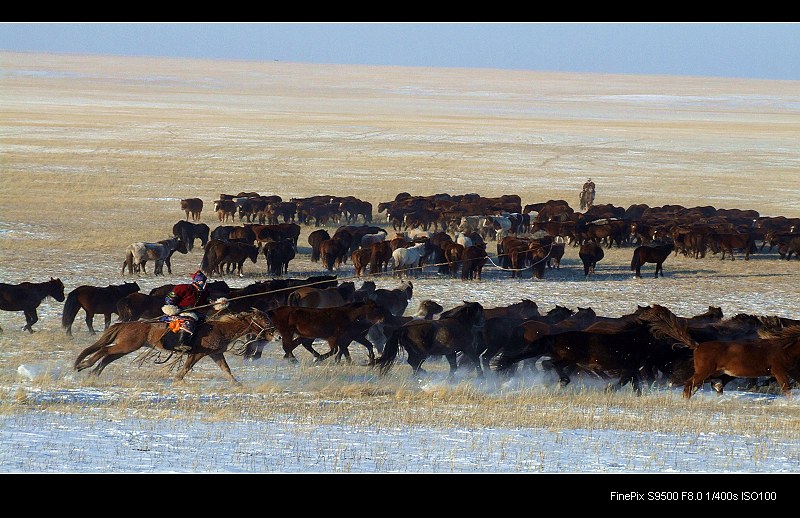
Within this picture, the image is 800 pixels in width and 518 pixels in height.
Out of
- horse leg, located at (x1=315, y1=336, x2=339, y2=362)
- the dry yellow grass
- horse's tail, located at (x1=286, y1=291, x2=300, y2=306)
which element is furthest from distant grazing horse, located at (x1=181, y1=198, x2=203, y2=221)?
horse leg, located at (x1=315, y1=336, x2=339, y2=362)

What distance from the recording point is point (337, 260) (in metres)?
22.0

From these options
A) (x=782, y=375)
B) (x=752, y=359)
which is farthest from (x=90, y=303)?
(x=782, y=375)

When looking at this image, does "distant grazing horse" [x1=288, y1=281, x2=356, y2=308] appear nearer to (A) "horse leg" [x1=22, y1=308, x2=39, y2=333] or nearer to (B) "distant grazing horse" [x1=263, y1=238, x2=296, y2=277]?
(A) "horse leg" [x1=22, y1=308, x2=39, y2=333]

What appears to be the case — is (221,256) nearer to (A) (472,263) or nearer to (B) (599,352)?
(A) (472,263)

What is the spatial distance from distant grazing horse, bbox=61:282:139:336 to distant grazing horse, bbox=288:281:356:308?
8.29 ft

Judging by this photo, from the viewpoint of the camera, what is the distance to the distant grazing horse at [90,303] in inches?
559

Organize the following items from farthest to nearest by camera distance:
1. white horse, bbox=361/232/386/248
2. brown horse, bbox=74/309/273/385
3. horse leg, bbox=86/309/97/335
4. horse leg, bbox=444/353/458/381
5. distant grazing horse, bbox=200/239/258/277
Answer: white horse, bbox=361/232/386/248 → distant grazing horse, bbox=200/239/258/277 → horse leg, bbox=86/309/97/335 → horse leg, bbox=444/353/458/381 → brown horse, bbox=74/309/273/385

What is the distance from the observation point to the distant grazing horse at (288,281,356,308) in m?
14.9

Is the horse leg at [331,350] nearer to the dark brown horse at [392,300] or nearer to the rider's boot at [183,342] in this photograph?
the rider's boot at [183,342]

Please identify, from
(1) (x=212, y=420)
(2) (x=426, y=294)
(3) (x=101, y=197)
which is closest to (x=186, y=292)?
(1) (x=212, y=420)

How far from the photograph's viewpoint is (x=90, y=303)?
14352 mm

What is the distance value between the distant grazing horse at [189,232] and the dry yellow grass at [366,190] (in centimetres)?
35

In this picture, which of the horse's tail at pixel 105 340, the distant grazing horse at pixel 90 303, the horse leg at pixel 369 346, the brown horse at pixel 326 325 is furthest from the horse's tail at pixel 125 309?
the horse leg at pixel 369 346

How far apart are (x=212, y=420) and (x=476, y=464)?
285 cm
